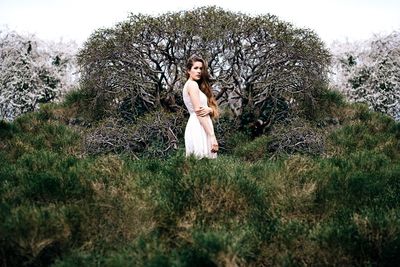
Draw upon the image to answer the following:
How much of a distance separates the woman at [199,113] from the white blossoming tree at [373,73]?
997 centimetres

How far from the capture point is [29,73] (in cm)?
1841

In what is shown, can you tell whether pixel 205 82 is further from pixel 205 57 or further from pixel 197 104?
pixel 205 57

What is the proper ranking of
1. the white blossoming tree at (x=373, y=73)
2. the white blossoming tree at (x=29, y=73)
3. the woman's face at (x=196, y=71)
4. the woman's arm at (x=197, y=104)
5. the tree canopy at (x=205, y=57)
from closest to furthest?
the woman's arm at (x=197, y=104), the woman's face at (x=196, y=71), the tree canopy at (x=205, y=57), the white blossoming tree at (x=373, y=73), the white blossoming tree at (x=29, y=73)

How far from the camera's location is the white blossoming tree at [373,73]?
1644 cm

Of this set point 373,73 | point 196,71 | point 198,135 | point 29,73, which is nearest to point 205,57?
point 196,71

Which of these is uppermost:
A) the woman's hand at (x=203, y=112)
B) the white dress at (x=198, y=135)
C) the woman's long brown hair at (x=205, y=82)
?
the woman's long brown hair at (x=205, y=82)

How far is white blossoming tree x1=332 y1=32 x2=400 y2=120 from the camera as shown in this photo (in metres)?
16.4

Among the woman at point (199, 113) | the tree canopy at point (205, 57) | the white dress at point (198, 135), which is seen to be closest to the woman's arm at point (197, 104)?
the woman at point (199, 113)

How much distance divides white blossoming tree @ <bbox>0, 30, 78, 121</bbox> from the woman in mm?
12219

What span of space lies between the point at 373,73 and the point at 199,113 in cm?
1167

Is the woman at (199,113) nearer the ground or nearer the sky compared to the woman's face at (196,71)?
nearer the ground

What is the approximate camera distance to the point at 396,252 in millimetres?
3525

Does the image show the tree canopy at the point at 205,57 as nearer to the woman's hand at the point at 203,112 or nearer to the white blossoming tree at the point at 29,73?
the woman's hand at the point at 203,112

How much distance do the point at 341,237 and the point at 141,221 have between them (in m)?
1.50
